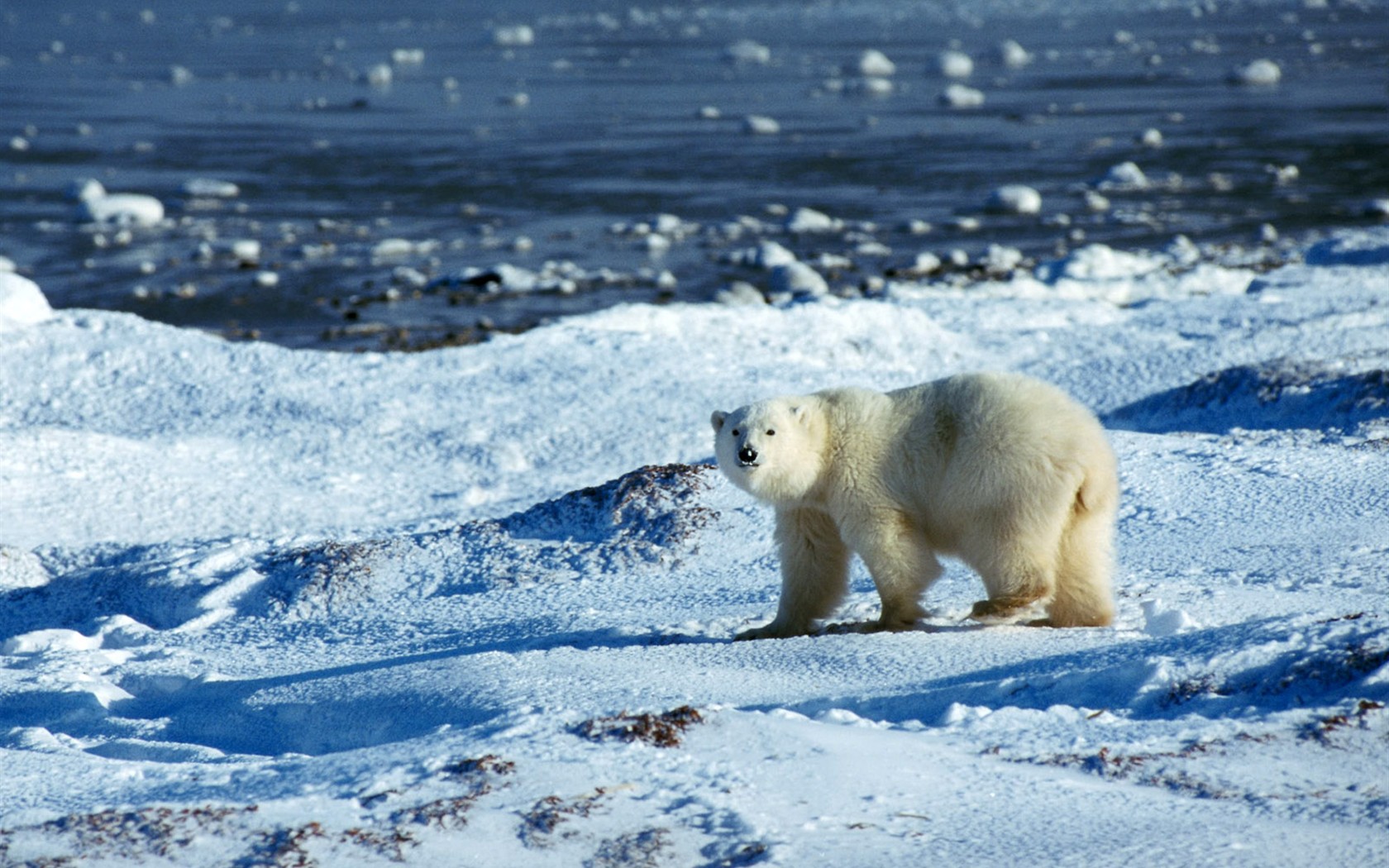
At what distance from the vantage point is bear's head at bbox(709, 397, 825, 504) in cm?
348

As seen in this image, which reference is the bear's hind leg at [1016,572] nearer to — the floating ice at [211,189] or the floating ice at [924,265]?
the floating ice at [924,265]

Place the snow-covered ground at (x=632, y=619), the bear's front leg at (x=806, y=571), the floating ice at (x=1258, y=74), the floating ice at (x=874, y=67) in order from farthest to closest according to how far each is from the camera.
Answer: the floating ice at (x=874, y=67) < the floating ice at (x=1258, y=74) < the bear's front leg at (x=806, y=571) < the snow-covered ground at (x=632, y=619)

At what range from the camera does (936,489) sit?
3.50m

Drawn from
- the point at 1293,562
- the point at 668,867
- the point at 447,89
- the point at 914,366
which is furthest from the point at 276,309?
the point at 447,89

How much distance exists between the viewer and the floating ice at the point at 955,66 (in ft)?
76.3

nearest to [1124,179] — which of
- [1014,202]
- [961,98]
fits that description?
[1014,202]

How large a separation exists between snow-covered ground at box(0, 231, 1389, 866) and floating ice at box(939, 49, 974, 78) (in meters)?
15.6

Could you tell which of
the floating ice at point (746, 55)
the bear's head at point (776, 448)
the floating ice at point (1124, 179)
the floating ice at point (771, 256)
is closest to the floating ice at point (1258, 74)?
the floating ice at point (1124, 179)

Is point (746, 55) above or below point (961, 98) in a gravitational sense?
above

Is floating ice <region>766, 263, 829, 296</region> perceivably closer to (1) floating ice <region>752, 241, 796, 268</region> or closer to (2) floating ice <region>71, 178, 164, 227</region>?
(1) floating ice <region>752, 241, 796, 268</region>

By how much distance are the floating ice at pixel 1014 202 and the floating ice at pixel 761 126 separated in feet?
16.2

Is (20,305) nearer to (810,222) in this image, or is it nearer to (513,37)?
(810,222)

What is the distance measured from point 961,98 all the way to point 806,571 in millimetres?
17327

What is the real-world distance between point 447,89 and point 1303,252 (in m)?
15.2
